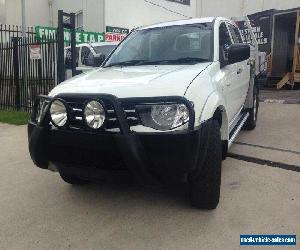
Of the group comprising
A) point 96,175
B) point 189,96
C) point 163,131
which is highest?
point 189,96

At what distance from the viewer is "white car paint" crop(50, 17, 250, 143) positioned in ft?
10.1

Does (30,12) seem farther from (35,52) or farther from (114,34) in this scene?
(35,52)

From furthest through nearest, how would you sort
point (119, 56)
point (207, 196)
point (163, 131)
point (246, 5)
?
1. point (246, 5)
2. point (119, 56)
3. point (207, 196)
4. point (163, 131)

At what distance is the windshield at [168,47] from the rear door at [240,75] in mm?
780

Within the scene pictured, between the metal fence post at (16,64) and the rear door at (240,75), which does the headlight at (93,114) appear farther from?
the metal fence post at (16,64)

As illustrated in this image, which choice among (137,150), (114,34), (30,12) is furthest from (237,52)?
(30,12)

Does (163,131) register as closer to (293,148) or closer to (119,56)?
(119,56)

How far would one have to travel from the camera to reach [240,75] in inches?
200

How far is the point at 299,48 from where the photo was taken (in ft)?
44.8

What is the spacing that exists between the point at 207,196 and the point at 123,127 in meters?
1.01

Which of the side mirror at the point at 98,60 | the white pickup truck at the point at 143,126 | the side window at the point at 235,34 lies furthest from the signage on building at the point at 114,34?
the white pickup truck at the point at 143,126

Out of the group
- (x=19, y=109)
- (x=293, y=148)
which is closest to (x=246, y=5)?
(x=19, y=109)

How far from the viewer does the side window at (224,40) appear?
4284 millimetres

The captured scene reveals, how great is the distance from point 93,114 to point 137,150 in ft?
1.53
